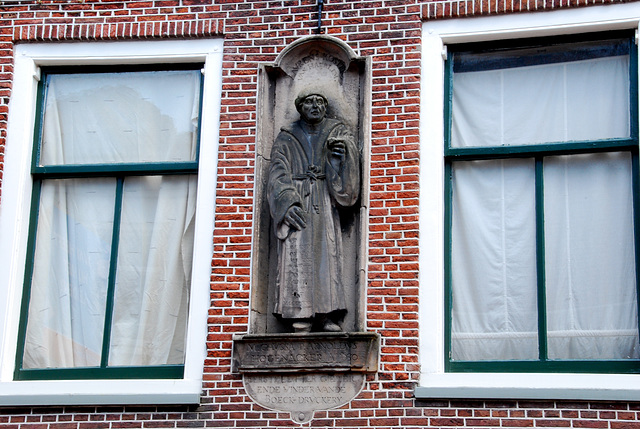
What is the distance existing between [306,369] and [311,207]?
146 cm

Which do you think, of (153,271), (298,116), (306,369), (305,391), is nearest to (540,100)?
(298,116)

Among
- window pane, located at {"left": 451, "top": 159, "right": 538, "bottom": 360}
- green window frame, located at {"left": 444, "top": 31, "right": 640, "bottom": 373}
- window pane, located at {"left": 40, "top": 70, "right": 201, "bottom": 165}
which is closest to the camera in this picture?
green window frame, located at {"left": 444, "top": 31, "right": 640, "bottom": 373}

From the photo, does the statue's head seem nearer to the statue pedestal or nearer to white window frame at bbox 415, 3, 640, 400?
white window frame at bbox 415, 3, 640, 400

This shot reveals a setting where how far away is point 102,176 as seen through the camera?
12.1m

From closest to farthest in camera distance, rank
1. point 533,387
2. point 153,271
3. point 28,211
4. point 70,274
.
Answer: point 533,387 < point 153,271 < point 70,274 < point 28,211

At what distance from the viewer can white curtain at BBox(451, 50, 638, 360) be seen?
11.0 meters

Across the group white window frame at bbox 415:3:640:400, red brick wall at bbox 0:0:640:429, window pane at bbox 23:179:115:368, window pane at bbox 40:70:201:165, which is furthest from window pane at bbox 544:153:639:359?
window pane at bbox 23:179:115:368

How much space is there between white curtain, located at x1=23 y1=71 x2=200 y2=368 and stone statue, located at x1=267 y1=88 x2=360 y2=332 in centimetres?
99

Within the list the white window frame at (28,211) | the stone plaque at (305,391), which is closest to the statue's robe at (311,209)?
the stone plaque at (305,391)

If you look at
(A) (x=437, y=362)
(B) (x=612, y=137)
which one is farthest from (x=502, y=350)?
(B) (x=612, y=137)

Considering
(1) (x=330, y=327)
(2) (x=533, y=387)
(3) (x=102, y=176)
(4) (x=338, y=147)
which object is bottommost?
(2) (x=533, y=387)

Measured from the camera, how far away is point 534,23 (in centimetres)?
1164

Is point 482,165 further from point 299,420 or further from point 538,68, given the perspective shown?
point 299,420

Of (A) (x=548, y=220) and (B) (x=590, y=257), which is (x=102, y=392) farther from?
(B) (x=590, y=257)
